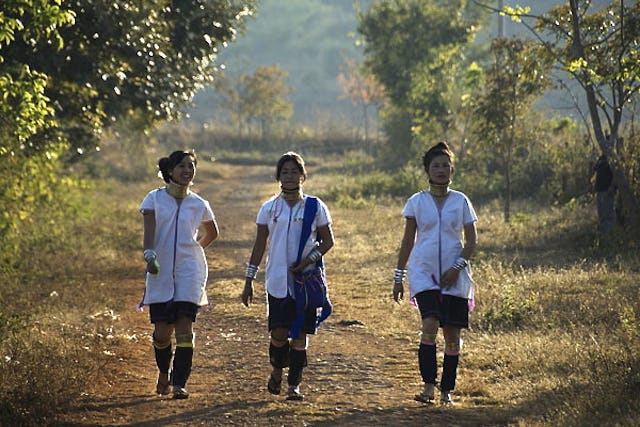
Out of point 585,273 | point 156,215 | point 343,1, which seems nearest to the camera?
point 156,215

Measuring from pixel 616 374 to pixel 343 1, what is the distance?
13494 cm

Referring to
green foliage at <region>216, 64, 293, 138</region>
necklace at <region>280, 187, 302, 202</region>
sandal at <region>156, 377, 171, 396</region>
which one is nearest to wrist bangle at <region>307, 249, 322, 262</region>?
necklace at <region>280, 187, 302, 202</region>

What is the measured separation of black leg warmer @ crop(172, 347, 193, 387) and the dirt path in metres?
0.17

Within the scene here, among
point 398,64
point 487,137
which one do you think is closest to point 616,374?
point 487,137

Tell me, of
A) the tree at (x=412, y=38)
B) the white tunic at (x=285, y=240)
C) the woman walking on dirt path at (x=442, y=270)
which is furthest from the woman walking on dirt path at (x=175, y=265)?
the tree at (x=412, y=38)

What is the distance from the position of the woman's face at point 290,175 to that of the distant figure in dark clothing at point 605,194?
9263mm

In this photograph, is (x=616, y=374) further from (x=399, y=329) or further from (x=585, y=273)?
(x=585, y=273)

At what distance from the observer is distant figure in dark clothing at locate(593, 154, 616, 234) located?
15.2 meters

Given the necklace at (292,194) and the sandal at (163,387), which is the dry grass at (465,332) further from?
the necklace at (292,194)

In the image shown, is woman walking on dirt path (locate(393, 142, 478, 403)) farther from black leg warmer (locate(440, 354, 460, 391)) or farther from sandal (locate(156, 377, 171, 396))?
sandal (locate(156, 377, 171, 396))

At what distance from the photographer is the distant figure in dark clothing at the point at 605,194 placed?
1518 centimetres

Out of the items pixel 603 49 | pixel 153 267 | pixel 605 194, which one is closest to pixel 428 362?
pixel 153 267

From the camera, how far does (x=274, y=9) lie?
458ft

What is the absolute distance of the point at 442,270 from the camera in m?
7.00
